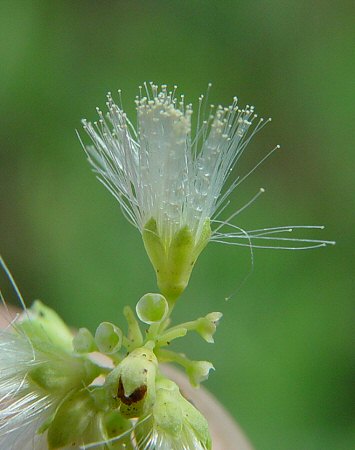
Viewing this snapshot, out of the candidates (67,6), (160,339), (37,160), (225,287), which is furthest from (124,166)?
(67,6)

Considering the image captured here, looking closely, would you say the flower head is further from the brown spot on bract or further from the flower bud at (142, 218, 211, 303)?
the brown spot on bract

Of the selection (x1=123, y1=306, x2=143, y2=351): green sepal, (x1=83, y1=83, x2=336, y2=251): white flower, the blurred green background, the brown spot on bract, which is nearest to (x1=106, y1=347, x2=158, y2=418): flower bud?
the brown spot on bract

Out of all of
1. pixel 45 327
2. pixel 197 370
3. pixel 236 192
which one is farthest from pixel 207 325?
pixel 236 192

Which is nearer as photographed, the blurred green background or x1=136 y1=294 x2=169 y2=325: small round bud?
x1=136 y1=294 x2=169 y2=325: small round bud

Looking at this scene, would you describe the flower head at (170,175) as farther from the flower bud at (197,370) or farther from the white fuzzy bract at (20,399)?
the white fuzzy bract at (20,399)

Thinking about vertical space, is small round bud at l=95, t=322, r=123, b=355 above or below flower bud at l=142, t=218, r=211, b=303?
below

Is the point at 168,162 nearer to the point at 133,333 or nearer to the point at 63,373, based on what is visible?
the point at 133,333
